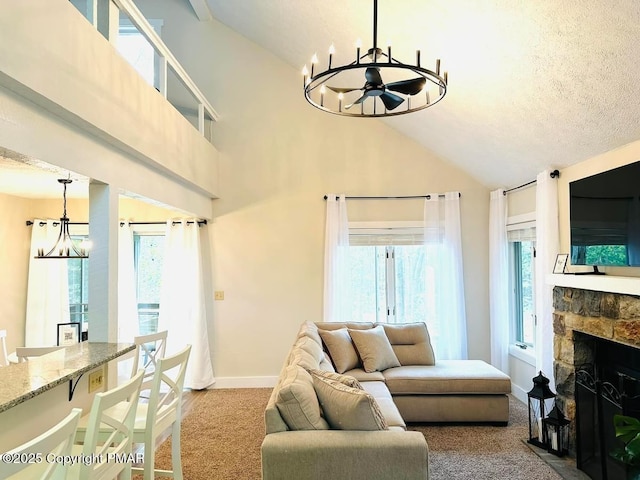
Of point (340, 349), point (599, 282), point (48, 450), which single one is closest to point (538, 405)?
point (599, 282)

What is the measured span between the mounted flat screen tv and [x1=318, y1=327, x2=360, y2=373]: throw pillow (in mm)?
2172

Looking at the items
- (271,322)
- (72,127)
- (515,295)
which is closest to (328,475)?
(72,127)

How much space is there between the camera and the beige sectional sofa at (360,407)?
227 cm

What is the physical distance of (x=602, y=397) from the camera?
A: 321cm

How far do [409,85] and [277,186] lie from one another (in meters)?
3.29

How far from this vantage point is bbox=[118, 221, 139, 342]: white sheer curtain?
5539 mm

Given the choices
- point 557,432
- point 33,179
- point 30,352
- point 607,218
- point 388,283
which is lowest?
point 557,432

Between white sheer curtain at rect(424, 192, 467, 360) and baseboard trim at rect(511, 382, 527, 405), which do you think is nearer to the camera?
baseboard trim at rect(511, 382, 527, 405)

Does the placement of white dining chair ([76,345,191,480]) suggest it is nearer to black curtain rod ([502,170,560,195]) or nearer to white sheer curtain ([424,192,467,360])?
black curtain rod ([502,170,560,195])

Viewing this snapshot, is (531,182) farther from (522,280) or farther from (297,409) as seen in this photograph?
(297,409)

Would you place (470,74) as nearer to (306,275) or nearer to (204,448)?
(306,275)

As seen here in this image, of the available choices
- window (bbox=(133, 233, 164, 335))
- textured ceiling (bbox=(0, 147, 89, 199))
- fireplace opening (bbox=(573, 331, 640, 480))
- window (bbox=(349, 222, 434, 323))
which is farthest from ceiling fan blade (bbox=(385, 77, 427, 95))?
window (bbox=(133, 233, 164, 335))

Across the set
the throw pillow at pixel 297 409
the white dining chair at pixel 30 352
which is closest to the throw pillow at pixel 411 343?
the throw pillow at pixel 297 409

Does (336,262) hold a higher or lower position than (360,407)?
→ higher
